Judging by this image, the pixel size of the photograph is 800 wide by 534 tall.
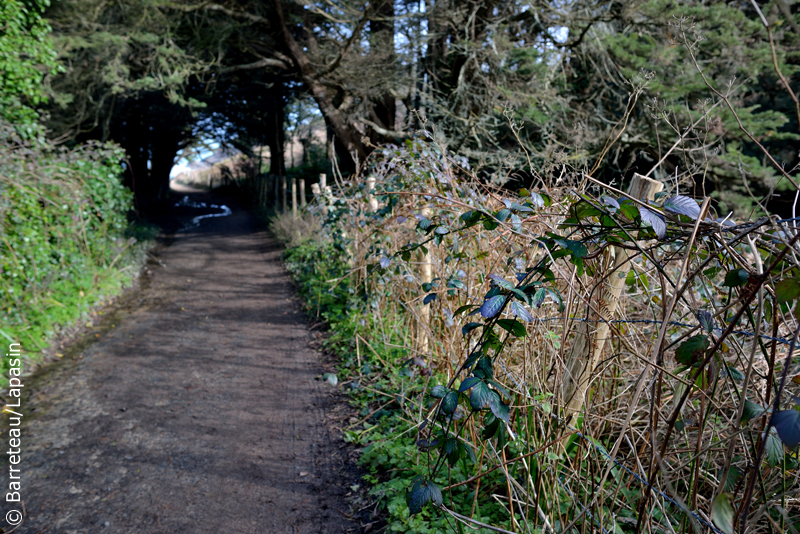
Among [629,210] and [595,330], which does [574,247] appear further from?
[595,330]

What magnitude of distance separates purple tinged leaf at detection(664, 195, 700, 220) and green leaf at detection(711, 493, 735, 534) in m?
0.80

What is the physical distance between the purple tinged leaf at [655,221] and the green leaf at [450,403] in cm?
86

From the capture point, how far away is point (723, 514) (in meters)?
0.94

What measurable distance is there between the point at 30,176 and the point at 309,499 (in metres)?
Result: 5.68

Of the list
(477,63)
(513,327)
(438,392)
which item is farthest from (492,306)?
(477,63)

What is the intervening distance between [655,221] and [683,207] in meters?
0.12

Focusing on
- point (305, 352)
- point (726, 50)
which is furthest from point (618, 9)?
point (305, 352)

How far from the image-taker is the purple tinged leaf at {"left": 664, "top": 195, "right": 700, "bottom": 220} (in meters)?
1.40

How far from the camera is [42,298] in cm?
562

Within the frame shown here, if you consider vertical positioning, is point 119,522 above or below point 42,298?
below

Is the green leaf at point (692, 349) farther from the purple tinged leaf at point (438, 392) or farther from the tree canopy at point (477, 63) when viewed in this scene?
the tree canopy at point (477, 63)

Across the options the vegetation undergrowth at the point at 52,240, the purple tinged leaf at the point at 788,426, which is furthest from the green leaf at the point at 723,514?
the vegetation undergrowth at the point at 52,240

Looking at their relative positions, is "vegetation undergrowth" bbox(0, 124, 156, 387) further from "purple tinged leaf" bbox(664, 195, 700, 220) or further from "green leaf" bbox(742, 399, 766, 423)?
"green leaf" bbox(742, 399, 766, 423)

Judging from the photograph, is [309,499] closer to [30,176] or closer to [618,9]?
[30,176]
